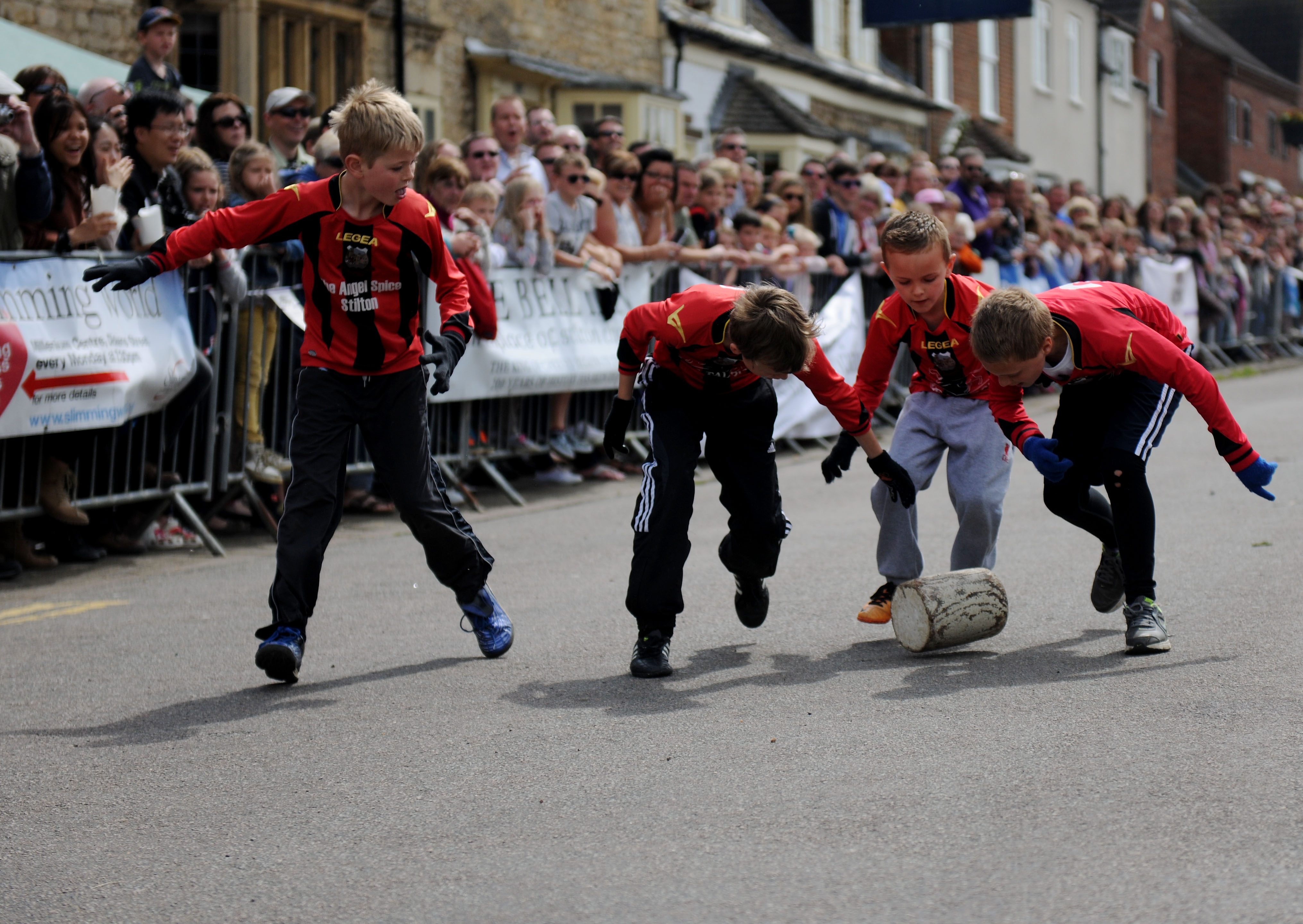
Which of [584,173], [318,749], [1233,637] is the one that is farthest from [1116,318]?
[584,173]

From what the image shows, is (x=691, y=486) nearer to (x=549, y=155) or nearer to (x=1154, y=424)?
(x=1154, y=424)

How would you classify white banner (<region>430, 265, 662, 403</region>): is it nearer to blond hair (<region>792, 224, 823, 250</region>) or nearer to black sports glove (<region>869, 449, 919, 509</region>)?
blond hair (<region>792, 224, 823, 250</region>)

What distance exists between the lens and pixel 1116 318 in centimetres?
584

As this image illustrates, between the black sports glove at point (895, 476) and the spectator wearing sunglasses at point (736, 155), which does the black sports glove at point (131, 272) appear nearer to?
the black sports glove at point (895, 476)

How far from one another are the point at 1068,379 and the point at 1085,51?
136 feet

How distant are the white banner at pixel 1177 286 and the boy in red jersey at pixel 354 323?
15026mm

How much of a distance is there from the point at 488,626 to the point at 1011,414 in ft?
6.75

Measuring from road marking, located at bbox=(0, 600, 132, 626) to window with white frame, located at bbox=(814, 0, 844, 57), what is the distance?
25.8 metres

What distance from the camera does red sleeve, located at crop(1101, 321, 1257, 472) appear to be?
5746 millimetres

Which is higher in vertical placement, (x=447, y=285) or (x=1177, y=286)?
(x=1177, y=286)

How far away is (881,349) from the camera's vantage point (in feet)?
21.1

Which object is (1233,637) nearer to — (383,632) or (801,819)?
(801,819)

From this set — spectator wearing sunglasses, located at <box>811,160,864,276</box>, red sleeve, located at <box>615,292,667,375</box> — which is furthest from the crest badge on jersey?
spectator wearing sunglasses, located at <box>811,160,864,276</box>

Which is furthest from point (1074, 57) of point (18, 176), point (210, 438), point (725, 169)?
point (18, 176)
